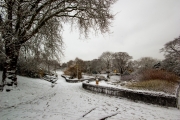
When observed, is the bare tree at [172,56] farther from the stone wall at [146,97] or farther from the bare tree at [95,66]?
the bare tree at [95,66]

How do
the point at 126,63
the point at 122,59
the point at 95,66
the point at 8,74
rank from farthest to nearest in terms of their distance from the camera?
the point at 95,66, the point at 126,63, the point at 122,59, the point at 8,74

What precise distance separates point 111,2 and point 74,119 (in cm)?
785

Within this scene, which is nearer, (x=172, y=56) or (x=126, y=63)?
(x=172, y=56)

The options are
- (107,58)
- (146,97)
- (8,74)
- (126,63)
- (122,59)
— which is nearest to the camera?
(146,97)

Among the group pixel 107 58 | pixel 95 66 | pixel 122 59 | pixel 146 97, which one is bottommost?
pixel 146 97

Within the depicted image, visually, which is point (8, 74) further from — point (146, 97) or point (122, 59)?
point (122, 59)

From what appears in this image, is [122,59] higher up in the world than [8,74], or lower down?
higher up

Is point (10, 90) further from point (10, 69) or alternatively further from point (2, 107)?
point (2, 107)

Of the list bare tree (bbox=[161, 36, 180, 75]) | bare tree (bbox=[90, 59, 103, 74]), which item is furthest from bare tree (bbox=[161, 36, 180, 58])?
bare tree (bbox=[90, 59, 103, 74])

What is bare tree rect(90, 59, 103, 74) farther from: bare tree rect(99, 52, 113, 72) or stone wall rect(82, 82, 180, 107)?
stone wall rect(82, 82, 180, 107)

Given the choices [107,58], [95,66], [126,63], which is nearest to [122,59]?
[126,63]

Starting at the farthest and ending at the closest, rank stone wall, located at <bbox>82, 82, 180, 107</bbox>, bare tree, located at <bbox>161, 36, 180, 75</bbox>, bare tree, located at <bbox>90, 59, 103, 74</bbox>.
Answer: bare tree, located at <bbox>90, 59, 103, 74</bbox> → bare tree, located at <bbox>161, 36, 180, 75</bbox> → stone wall, located at <bbox>82, 82, 180, 107</bbox>

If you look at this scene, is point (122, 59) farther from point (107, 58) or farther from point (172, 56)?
point (172, 56)

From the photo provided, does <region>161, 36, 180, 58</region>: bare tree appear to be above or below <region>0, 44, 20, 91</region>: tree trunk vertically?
above
